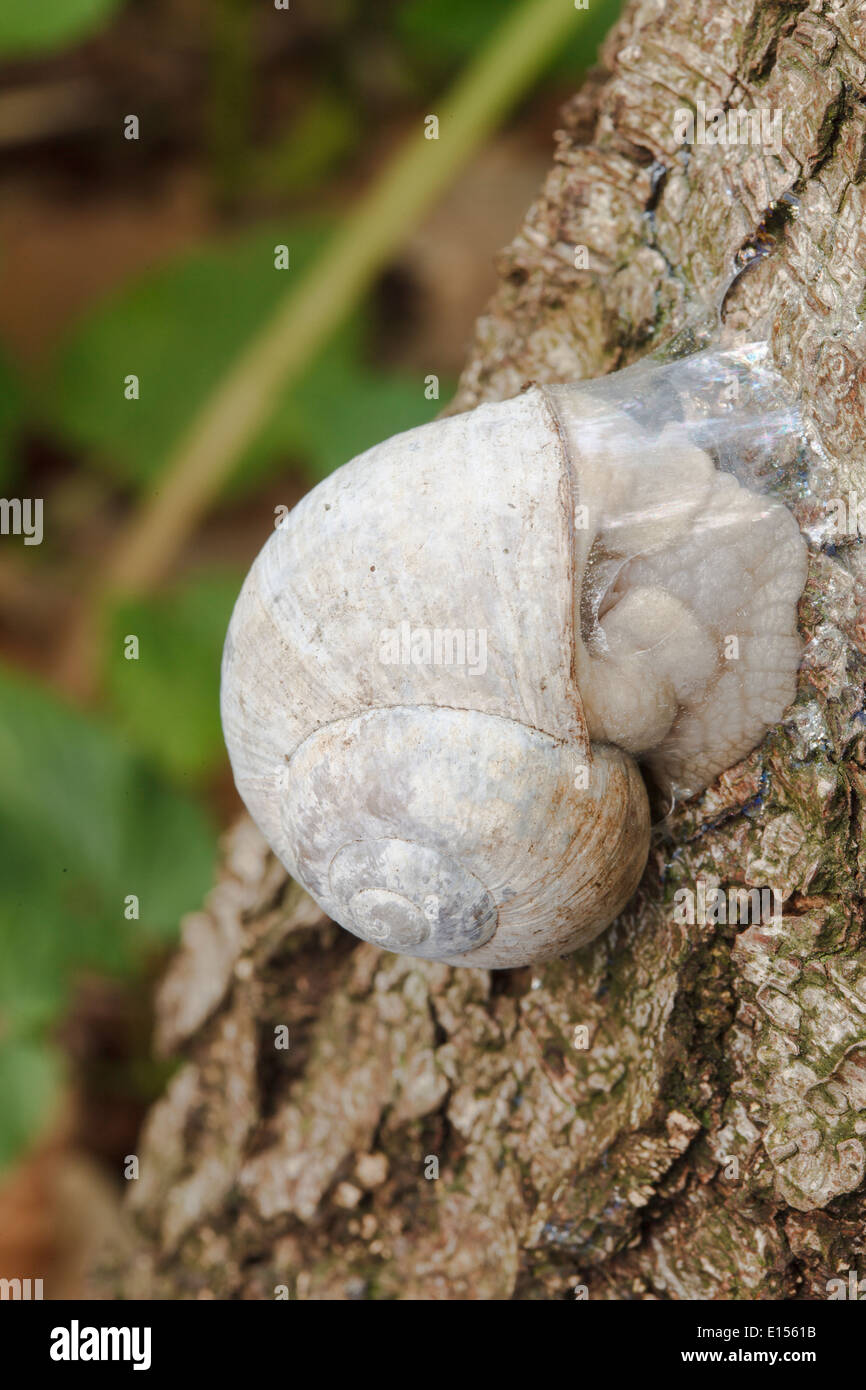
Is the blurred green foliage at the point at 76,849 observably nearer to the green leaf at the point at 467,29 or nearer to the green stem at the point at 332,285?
the green stem at the point at 332,285

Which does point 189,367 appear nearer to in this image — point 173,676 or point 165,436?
point 165,436

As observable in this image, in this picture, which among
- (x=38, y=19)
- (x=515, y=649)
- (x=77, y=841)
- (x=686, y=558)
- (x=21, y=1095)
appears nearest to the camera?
(x=515, y=649)

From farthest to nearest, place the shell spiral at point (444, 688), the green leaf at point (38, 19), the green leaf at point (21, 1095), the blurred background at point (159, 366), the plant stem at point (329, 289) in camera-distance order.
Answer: the plant stem at point (329, 289), the blurred background at point (159, 366), the green leaf at point (38, 19), the green leaf at point (21, 1095), the shell spiral at point (444, 688)

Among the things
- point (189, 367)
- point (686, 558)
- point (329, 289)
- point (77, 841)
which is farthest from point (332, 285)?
point (686, 558)

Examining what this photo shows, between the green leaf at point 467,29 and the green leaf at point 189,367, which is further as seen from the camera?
the green leaf at point 189,367

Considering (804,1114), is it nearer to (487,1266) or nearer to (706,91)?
(487,1266)

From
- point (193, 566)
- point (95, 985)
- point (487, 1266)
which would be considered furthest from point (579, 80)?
point (487, 1266)

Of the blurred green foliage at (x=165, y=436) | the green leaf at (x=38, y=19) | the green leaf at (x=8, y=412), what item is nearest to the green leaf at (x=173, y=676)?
the blurred green foliage at (x=165, y=436)
